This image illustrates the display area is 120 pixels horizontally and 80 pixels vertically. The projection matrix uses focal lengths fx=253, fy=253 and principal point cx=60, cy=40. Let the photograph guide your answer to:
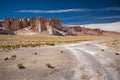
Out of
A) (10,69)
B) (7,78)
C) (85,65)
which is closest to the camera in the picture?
(7,78)

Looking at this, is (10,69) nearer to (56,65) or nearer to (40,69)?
(40,69)

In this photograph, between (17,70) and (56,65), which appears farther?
(56,65)

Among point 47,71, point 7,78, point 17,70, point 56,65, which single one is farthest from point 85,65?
point 7,78

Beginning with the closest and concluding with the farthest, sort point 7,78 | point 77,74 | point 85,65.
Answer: point 7,78
point 77,74
point 85,65

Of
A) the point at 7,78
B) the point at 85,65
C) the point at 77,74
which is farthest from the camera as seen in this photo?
the point at 85,65

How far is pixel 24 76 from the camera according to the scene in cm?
1424

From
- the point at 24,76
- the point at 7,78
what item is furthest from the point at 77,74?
the point at 7,78

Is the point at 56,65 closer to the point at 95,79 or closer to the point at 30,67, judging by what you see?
the point at 30,67

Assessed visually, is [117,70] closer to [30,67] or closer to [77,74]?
[77,74]

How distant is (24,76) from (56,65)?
445 cm

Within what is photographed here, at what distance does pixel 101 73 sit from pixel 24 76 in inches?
185

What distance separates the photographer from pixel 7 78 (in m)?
13.7

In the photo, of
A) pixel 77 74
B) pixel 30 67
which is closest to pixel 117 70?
pixel 77 74

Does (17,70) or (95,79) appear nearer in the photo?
(95,79)
